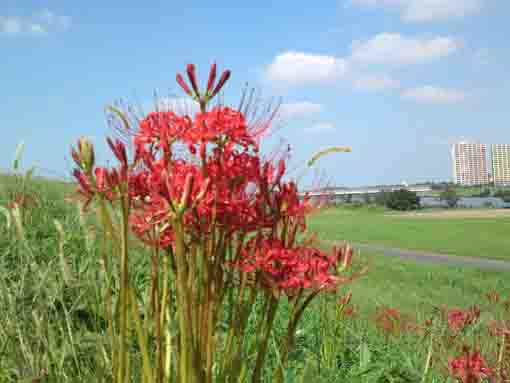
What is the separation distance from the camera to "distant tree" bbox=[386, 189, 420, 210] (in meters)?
98.1

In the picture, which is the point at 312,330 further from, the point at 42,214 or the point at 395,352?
the point at 42,214

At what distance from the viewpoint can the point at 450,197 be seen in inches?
4304

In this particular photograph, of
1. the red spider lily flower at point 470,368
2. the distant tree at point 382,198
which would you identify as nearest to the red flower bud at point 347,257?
the red spider lily flower at point 470,368

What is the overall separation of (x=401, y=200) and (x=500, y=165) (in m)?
73.2

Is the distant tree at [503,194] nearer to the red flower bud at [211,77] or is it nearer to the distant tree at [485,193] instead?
the distant tree at [485,193]

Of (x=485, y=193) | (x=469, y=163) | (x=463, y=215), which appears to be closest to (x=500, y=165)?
(x=469, y=163)

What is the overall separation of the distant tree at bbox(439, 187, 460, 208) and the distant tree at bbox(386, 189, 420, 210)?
1311 centimetres

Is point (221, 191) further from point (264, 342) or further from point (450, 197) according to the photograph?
point (450, 197)

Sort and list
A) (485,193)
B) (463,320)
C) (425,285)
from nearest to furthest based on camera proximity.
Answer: (463,320)
(425,285)
(485,193)

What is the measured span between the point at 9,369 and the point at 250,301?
1335 millimetres

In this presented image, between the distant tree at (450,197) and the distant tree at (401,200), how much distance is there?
13.1m

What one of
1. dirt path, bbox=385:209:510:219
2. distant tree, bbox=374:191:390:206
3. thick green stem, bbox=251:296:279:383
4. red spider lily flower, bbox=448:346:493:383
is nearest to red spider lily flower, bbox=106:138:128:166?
thick green stem, bbox=251:296:279:383

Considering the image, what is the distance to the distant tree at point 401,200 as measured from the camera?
98125 mm

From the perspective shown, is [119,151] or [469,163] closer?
[119,151]
